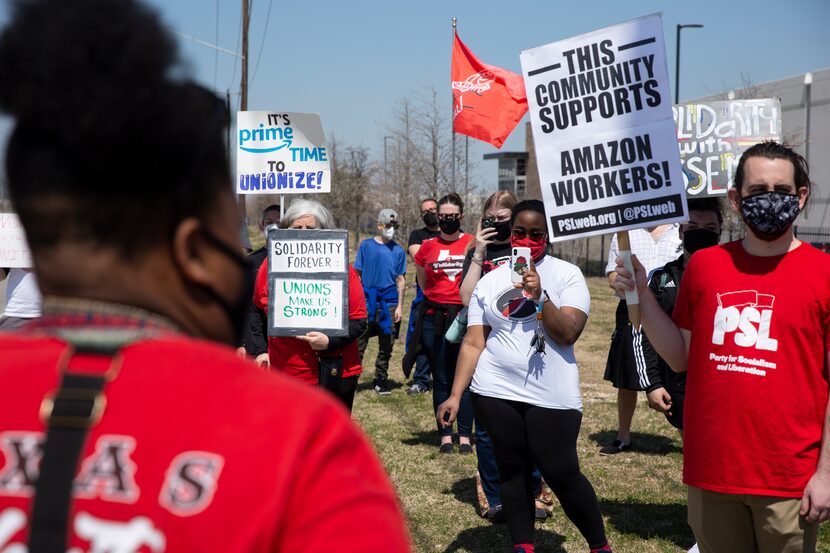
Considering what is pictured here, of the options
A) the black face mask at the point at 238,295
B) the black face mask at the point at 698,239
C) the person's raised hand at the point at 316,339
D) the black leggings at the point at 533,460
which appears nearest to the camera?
the black face mask at the point at 238,295

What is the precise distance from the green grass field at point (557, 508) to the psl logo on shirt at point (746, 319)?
2.87m

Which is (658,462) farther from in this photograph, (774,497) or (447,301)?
(774,497)

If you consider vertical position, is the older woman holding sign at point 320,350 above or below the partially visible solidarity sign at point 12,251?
below

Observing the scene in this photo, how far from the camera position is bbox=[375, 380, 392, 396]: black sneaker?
36.5 ft

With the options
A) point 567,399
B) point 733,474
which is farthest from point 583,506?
point 733,474

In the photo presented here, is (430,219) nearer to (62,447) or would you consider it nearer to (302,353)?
(302,353)

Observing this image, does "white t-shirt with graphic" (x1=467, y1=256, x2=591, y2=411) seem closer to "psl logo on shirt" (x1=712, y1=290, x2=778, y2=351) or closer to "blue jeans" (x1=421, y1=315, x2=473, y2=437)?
"psl logo on shirt" (x1=712, y1=290, x2=778, y2=351)

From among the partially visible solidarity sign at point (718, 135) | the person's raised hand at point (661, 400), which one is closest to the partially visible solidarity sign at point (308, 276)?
the person's raised hand at point (661, 400)

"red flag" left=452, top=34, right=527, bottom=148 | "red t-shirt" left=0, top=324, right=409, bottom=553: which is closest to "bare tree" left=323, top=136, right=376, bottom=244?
"red flag" left=452, top=34, right=527, bottom=148

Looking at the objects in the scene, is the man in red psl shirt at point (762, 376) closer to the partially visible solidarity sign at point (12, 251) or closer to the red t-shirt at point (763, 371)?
the red t-shirt at point (763, 371)

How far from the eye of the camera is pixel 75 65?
1.10 metres

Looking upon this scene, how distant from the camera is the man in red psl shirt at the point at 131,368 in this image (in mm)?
1073

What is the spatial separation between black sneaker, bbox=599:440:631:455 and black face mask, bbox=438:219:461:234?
2.46 meters

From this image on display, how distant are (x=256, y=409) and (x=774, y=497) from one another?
2834 mm
